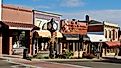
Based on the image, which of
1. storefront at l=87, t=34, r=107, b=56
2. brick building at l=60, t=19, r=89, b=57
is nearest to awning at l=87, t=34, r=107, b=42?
storefront at l=87, t=34, r=107, b=56

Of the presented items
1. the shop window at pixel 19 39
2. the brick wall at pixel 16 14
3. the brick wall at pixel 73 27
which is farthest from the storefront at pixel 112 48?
the brick wall at pixel 16 14

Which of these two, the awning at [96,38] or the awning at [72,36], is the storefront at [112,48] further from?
the awning at [72,36]

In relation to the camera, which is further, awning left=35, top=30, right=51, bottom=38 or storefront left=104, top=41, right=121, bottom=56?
storefront left=104, top=41, right=121, bottom=56

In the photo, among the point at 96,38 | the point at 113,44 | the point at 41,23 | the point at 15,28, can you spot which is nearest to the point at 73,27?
the point at 96,38

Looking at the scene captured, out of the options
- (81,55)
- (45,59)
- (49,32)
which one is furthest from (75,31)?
(45,59)

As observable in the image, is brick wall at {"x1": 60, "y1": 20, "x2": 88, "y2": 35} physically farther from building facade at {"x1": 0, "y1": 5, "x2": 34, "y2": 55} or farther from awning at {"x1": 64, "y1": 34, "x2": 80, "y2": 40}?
building facade at {"x1": 0, "y1": 5, "x2": 34, "y2": 55}

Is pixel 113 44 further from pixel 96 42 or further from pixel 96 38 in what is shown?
pixel 96 38

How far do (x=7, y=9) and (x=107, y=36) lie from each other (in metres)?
24.6

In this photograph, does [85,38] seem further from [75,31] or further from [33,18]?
[33,18]

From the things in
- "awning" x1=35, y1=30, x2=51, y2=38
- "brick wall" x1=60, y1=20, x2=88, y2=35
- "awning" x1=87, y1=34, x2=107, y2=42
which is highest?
"brick wall" x1=60, y1=20, x2=88, y2=35

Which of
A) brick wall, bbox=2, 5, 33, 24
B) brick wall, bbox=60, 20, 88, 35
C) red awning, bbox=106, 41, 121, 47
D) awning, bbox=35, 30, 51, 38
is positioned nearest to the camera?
brick wall, bbox=2, 5, 33, 24

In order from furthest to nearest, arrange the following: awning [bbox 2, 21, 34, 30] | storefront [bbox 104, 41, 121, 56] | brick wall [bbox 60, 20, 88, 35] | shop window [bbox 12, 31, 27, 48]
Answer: storefront [bbox 104, 41, 121, 56], brick wall [bbox 60, 20, 88, 35], shop window [bbox 12, 31, 27, 48], awning [bbox 2, 21, 34, 30]

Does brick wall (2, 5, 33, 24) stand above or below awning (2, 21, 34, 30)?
above

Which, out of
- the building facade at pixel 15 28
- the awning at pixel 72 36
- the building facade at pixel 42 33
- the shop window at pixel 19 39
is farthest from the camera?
the awning at pixel 72 36
